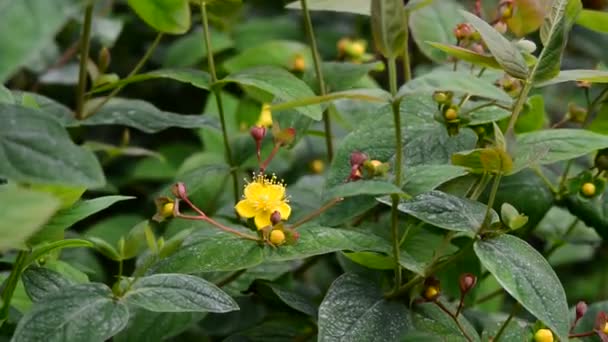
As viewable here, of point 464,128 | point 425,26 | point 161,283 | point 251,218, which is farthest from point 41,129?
point 425,26

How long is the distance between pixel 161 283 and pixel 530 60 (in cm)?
36

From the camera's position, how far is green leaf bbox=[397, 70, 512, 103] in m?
0.61

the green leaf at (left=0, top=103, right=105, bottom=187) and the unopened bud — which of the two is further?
the unopened bud

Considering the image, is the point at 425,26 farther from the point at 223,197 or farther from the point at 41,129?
the point at 41,129

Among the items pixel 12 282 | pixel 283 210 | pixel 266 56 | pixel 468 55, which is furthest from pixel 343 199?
pixel 266 56

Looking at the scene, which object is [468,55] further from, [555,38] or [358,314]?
[358,314]

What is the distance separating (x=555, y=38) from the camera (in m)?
0.75

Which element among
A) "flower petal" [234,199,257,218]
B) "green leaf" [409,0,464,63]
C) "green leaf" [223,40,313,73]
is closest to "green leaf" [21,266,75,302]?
"flower petal" [234,199,257,218]

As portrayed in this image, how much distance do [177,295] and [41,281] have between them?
0.40 feet

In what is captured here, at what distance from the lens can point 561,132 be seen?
2.82 feet

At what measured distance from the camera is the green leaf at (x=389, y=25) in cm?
65

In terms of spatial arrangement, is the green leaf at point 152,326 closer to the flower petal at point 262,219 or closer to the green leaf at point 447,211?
the flower petal at point 262,219

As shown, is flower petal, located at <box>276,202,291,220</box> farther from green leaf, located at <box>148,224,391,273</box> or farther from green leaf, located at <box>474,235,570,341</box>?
green leaf, located at <box>474,235,570,341</box>

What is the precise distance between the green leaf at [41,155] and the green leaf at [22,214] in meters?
0.03
